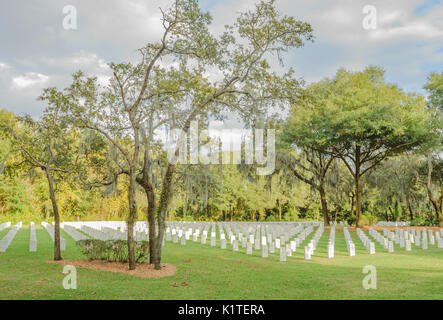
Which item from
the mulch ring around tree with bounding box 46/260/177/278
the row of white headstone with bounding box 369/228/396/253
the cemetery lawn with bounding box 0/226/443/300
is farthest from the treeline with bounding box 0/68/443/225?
the row of white headstone with bounding box 369/228/396/253

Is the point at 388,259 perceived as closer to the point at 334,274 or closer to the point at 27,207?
the point at 334,274

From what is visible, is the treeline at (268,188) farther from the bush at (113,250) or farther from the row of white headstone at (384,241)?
the row of white headstone at (384,241)

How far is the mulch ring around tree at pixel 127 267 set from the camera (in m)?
10.4

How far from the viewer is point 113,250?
12219 mm

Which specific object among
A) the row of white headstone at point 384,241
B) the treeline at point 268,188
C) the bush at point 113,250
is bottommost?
the row of white headstone at point 384,241

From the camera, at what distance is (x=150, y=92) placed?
12344 mm

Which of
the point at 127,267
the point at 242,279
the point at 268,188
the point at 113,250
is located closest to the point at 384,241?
the point at 242,279

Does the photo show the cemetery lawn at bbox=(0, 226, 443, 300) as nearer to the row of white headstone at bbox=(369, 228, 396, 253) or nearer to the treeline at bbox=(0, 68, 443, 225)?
the row of white headstone at bbox=(369, 228, 396, 253)

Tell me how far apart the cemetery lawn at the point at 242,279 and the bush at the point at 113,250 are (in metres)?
1.29

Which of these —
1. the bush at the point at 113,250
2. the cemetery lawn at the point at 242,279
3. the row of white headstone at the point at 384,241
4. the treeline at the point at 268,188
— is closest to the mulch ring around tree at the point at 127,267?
the bush at the point at 113,250

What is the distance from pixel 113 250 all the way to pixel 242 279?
4838 millimetres

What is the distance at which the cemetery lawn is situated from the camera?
8.14 m
